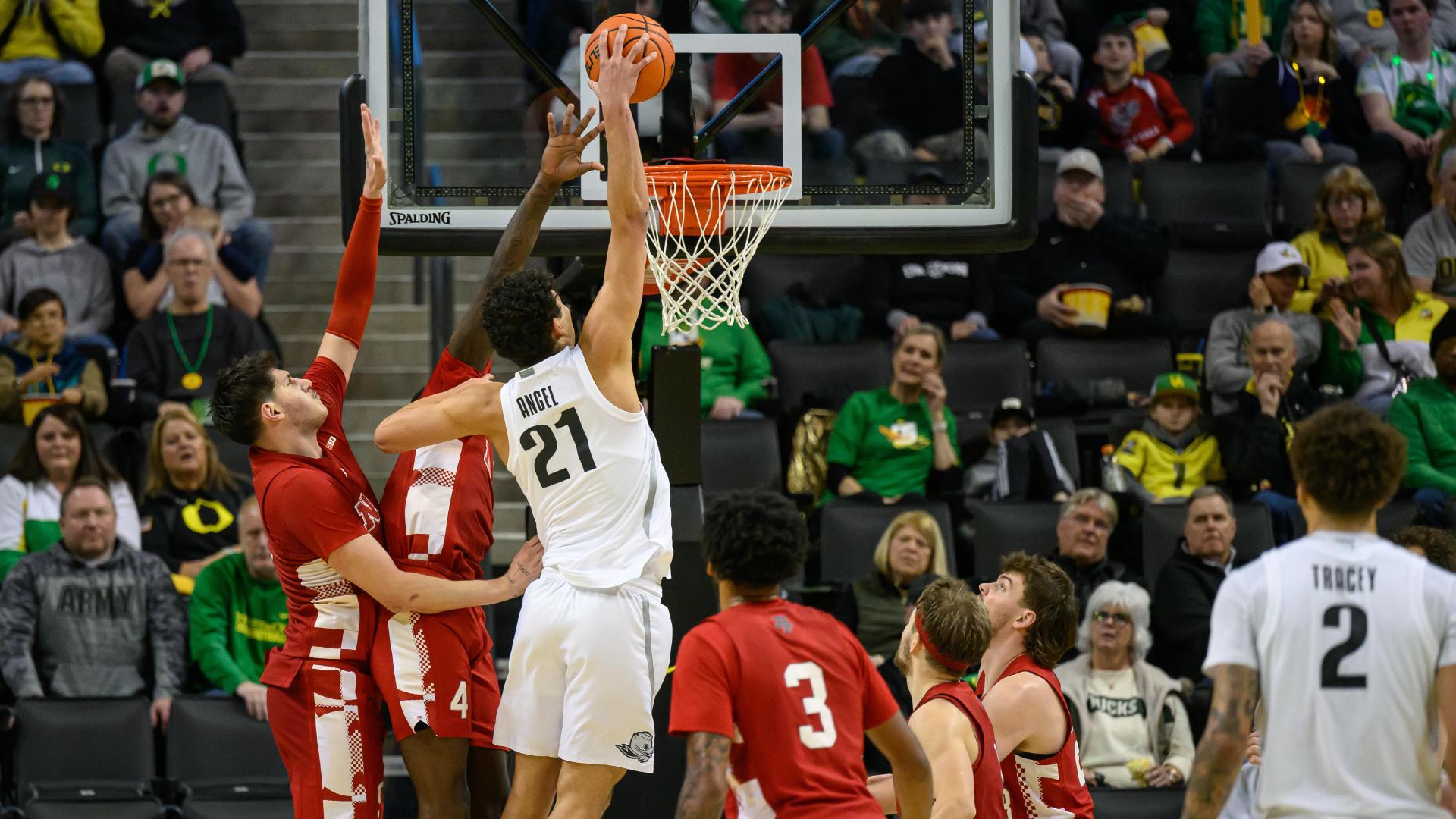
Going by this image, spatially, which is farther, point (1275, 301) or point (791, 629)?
point (1275, 301)

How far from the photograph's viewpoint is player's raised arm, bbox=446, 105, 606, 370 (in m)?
5.23

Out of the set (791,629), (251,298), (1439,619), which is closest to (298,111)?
(251,298)

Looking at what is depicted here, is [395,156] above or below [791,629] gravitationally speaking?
above

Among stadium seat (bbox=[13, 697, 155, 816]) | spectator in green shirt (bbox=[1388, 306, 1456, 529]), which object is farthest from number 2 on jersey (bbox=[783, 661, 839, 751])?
spectator in green shirt (bbox=[1388, 306, 1456, 529])

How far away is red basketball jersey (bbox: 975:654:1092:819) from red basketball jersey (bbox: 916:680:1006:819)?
0.86 ft

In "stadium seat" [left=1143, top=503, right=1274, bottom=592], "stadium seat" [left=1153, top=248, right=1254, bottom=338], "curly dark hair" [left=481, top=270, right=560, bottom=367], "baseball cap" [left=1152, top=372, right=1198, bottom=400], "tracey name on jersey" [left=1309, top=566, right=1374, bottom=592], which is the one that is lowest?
"stadium seat" [left=1143, top=503, right=1274, bottom=592]

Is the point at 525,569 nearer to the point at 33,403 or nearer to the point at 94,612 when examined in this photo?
the point at 94,612

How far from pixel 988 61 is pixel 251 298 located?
16.4 feet

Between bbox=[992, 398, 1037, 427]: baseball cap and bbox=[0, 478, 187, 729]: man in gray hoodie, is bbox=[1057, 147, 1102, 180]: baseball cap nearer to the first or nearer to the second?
bbox=[992, 398, 1037, 427]: baseball cap

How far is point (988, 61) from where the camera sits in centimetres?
636

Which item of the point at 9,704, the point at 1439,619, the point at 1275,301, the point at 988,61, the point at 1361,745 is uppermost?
the point at 988,61

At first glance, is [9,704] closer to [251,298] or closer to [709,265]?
[251,298]

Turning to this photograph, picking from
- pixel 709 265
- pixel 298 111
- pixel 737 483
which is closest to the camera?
pixel 709 265

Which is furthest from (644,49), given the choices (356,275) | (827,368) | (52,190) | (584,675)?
(52,190)
